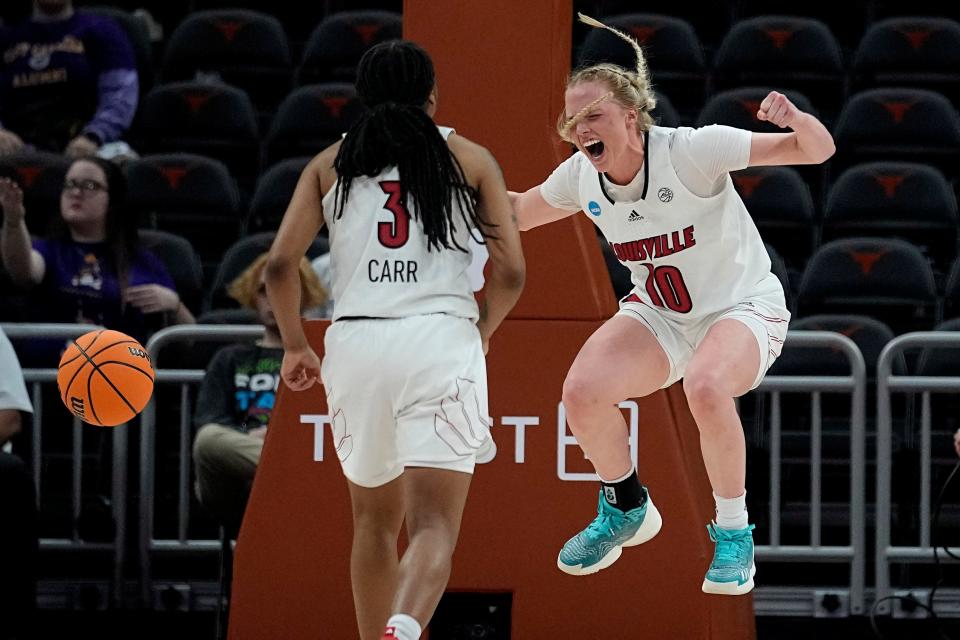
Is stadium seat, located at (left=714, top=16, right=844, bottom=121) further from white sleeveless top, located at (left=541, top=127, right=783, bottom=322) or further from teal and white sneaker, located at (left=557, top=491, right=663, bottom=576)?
teal and white sneaker, located at (left=557, top=491, right=663, bottom=576)

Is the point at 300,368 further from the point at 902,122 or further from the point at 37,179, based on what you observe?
the point at 902,122

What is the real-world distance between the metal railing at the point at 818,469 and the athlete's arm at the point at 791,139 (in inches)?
72.3

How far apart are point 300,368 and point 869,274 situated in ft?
12.2

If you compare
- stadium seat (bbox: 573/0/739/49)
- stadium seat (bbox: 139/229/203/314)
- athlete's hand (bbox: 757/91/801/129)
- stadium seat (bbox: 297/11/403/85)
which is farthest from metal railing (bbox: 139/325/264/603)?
stadium seat (bbox: 573/0/739/49)

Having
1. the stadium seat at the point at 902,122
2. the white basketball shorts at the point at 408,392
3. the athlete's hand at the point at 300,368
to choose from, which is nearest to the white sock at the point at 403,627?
the white basketball shorts at the point at 408,392

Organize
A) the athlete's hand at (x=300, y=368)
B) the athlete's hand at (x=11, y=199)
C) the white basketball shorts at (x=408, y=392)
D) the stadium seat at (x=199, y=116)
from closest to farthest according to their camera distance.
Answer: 1. the white basketball shorts at (x=408, y=392)
2. the athlete's hand at (x=300, y=368)
3. the athlete's hand at (x=11, y=199)
4. the stadium seat at (x=199, y=116)

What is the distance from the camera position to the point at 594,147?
4.36 m

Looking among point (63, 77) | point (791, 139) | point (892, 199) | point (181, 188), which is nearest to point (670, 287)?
point (791, 139)

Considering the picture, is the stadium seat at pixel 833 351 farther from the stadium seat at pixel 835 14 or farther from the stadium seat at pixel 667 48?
the stadium seat at pixel 835 14

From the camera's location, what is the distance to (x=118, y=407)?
463 centimetres

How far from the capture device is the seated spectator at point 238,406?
557 centimetres

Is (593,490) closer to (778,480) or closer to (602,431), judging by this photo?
(602,431)

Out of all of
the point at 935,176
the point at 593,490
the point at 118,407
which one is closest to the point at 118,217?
the point at 118,407

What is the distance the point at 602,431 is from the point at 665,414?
29.3 inches
